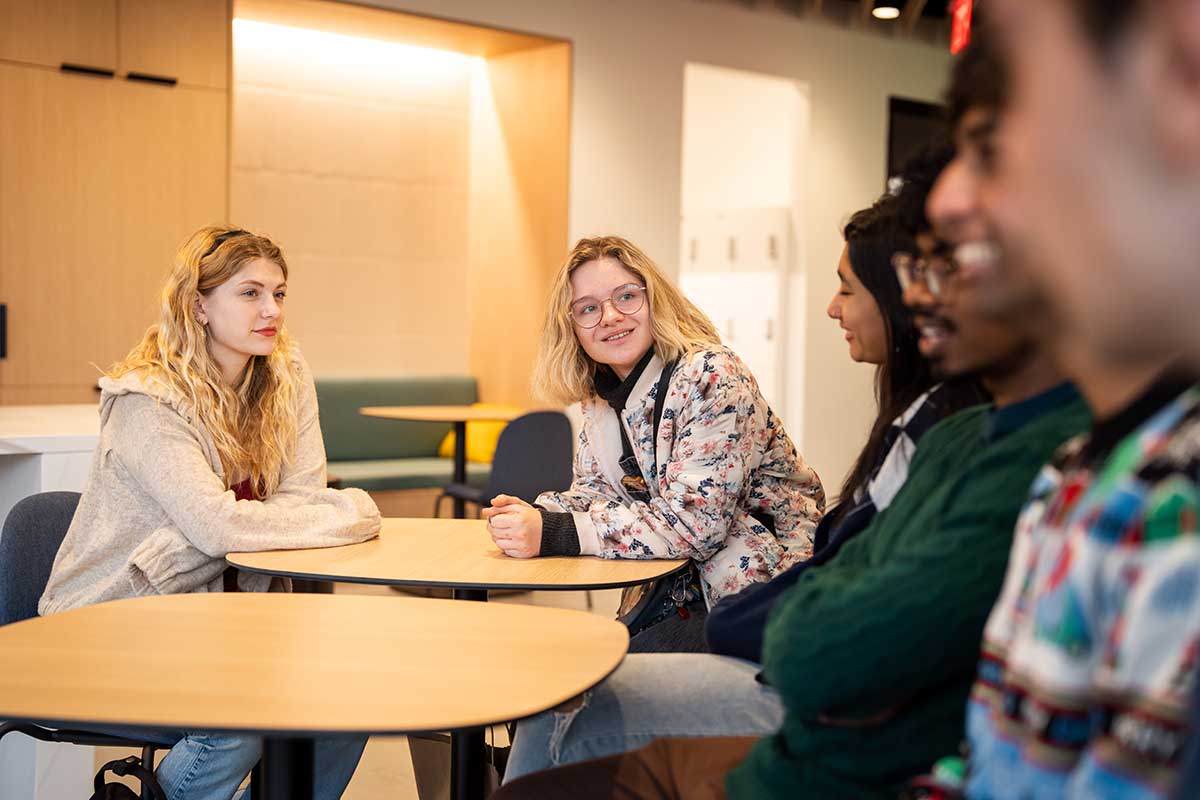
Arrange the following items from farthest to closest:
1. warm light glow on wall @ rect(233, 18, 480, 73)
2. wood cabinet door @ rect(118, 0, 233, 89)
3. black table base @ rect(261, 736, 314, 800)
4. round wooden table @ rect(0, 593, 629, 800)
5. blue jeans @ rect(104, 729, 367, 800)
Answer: warm light glow on wall @ rect(233, 18, 480, 73) → wood cabinet door @ rect(118, 0, 233, 89) → blue jeans @ rect(104, 729, 367, 800) → black table base @ rect(261, 736, 314, 800) → round wooden table @ rect(0, 593, 629, 800)

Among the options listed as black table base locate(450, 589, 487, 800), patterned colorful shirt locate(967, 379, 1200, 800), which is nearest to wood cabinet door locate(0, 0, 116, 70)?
black table base locate(450, 589, 487, 800)

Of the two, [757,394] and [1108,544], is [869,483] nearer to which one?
[757,394]

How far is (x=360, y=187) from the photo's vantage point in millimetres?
6887

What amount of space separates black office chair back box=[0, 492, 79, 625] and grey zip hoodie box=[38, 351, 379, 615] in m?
0.06

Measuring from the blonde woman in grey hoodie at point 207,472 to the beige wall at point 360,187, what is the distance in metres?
4.10

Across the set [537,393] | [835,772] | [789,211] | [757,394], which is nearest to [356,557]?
[537,393]

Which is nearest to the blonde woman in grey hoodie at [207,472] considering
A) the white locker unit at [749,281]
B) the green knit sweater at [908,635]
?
the green knit sweater at [908,635]

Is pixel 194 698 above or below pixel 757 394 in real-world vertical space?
below

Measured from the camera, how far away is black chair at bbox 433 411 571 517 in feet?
15.4

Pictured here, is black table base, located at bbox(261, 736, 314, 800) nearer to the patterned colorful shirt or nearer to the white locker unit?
the patterned colorful shirt

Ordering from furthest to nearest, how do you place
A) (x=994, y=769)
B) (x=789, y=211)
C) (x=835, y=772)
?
1. (x=789, y=211)
2. (x=835, y=772)
3. (x=994, y=769)

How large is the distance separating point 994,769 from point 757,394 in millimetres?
1552

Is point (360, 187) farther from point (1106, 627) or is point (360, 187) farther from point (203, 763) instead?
point (1106, 627)

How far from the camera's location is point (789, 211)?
7828 millimetres
